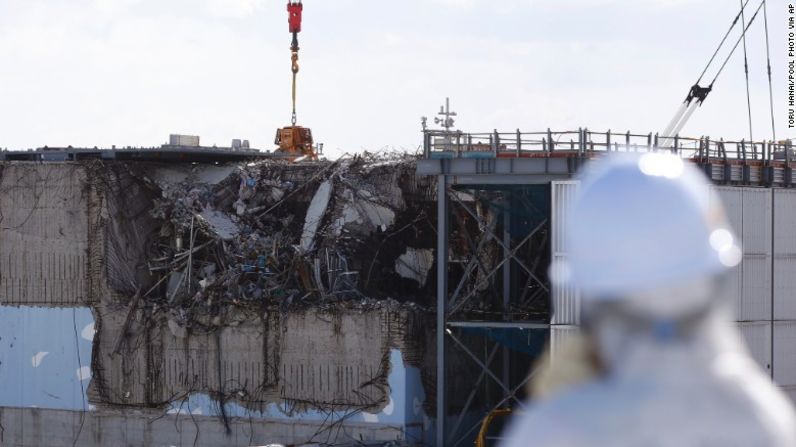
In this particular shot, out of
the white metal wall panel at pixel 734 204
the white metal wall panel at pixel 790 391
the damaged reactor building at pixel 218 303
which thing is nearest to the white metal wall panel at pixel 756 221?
the white metal wall panel at pixel 734 204

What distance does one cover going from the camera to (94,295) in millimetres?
33688

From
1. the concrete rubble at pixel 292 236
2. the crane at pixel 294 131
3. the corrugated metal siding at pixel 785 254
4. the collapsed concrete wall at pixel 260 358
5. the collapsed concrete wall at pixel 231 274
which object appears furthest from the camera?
the crane at pixel 294 131

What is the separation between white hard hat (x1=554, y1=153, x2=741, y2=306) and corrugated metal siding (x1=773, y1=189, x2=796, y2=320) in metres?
27.9

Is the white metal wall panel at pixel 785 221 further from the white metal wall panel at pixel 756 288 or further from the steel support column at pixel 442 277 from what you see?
the steel support column at pixel 442 277

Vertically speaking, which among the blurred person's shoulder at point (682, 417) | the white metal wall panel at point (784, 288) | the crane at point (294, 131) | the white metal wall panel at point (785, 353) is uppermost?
the crane at point (294, 131)

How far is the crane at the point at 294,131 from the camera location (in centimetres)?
4831

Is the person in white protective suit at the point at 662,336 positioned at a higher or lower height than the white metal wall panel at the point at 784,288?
higher

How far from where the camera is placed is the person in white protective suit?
8.80 ft

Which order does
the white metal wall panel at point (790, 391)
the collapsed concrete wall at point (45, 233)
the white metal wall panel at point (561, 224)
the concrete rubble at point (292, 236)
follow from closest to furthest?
the white metal wall panel at point (561, 224) < the white metal wall panel at point (790, 391) < the concrete rubble at point (292, 236) < the collapsed concrete wall at point (45, 233)

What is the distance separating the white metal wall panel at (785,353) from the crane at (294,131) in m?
20.6

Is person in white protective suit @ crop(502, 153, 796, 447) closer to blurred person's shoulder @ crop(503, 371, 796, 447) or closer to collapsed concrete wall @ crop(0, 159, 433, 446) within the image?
blurred person's shoulder @ crop(503, 371, 796, 447)

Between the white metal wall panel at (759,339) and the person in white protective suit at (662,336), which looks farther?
the white metal wall panel at (759,339)

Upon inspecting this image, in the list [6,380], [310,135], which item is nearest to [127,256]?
[6,380]

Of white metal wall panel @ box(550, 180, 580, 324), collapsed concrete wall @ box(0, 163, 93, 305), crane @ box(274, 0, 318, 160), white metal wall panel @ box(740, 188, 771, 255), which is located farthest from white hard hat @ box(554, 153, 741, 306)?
crane @ box(274, 0, 318, 160)
